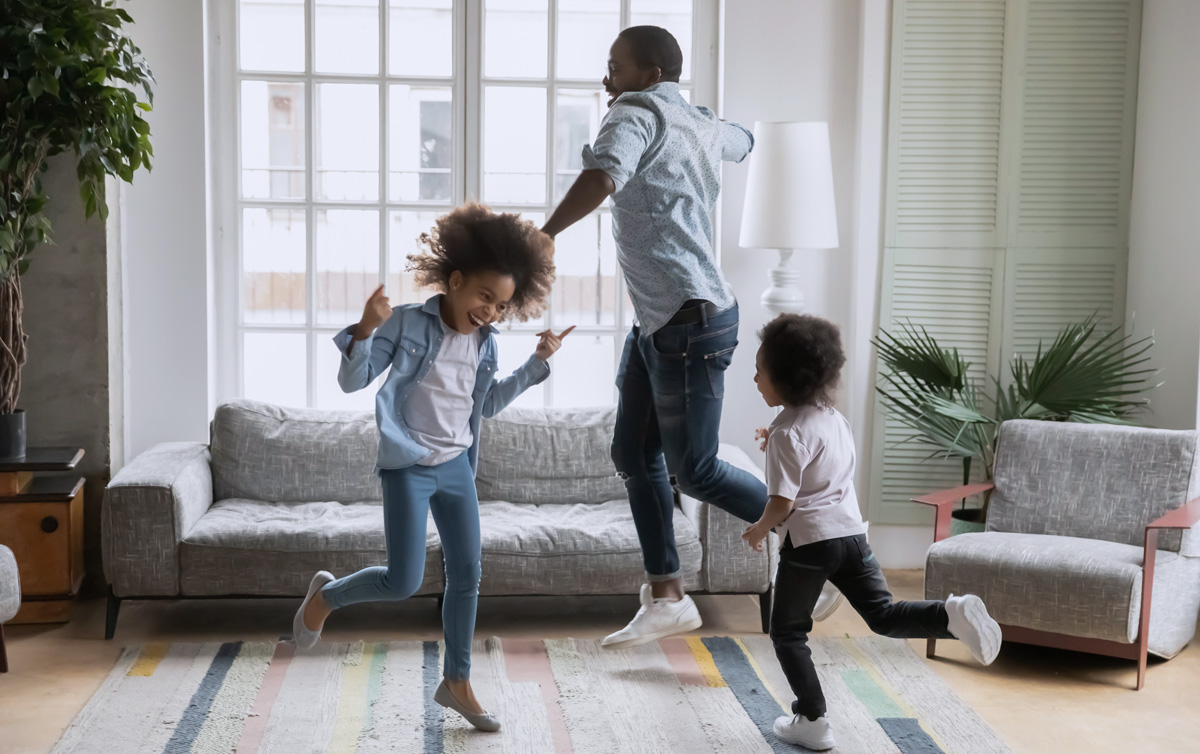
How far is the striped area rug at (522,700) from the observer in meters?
2.53

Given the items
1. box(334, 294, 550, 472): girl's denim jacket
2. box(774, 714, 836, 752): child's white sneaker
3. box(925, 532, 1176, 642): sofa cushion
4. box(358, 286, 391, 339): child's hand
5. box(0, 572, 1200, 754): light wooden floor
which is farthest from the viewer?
box(925, 532, 1176, 642): sofa cushion

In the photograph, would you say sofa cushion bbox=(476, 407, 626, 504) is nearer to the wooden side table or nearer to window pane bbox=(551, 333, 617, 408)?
window pane bbox=(551, 333, 617, 408)

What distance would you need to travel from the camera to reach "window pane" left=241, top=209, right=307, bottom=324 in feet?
13.3

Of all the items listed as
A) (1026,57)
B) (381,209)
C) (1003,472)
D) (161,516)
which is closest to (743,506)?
(1003,472)

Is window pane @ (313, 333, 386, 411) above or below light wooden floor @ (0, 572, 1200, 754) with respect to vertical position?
above

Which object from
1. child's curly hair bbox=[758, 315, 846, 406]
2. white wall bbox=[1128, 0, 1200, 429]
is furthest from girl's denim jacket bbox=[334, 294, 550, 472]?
white wall bbox=[1128, 0, 1200, 429]

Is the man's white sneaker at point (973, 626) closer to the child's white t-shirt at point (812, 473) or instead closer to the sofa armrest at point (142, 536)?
the child's white t-shirt at point (812, 473)

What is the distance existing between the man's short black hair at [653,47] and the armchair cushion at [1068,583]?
1594 millimetres

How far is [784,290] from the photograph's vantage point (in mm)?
3816

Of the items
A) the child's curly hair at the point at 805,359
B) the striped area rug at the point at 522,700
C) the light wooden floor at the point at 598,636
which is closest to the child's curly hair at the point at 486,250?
the child's curly hair at the point at 805,359

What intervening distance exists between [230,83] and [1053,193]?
2954 mm

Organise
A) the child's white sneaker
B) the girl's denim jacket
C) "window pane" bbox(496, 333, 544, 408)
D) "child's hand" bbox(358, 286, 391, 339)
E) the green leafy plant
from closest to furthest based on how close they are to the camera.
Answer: "child's hand" bbox(358, 286, 391, 339), the girl's denim jacket, the child's white sneaker, the green leafy plant, "window pane" bbox(496, 333, 544, 408)

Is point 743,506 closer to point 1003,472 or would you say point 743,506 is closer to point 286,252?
point 1003,472

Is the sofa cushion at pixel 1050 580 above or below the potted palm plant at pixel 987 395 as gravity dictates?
below
